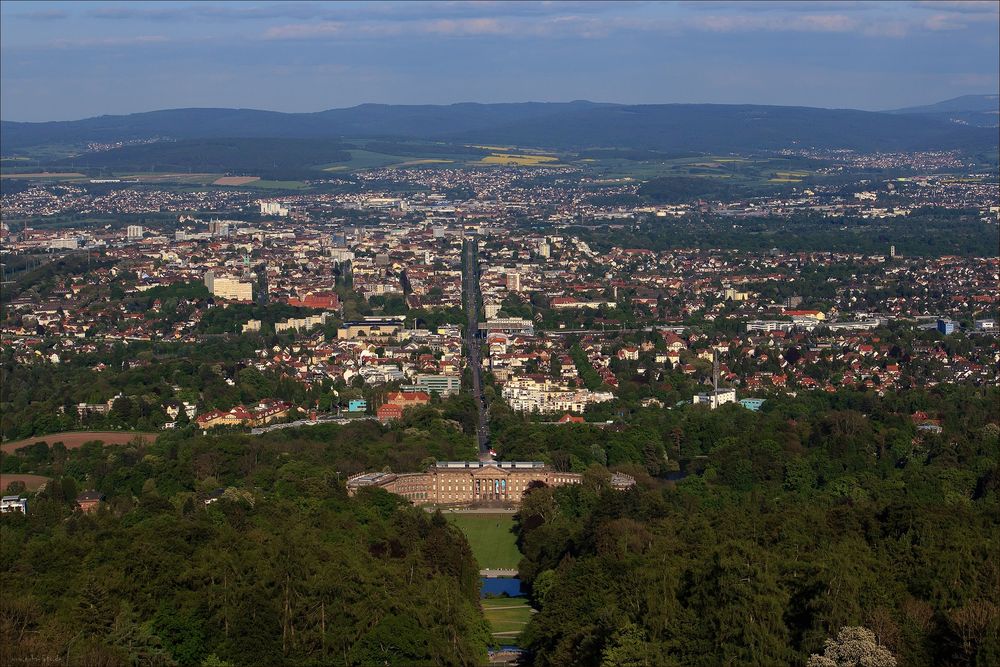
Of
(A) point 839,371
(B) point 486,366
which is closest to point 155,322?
(B) point 486,366

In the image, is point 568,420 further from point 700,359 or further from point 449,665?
point 449,665

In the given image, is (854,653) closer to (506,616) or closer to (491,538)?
(506,616)

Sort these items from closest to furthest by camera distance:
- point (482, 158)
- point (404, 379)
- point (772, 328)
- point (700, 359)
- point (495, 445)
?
point (495, 445), point (404, 379), point (700, 359), point (772, 328), point (482, 158)

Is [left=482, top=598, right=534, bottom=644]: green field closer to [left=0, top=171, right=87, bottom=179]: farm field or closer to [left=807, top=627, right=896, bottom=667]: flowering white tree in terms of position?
[left=807, top=627, right=896, bottom=667]: flowering white tree

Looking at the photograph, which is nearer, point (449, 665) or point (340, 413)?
point (449, 665)

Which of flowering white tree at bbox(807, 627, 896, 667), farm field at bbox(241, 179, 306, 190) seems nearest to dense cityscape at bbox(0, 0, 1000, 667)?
flowering white tree at bbox(807, 627, 896, 667)

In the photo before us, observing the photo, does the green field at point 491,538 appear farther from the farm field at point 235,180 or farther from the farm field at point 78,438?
the farm field at point 235,180
